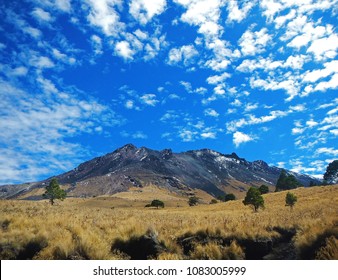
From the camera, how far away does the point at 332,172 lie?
131 metres

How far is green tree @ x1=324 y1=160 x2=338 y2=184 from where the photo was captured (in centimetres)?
13065

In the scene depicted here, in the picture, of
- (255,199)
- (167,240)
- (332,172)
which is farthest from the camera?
(332,172)

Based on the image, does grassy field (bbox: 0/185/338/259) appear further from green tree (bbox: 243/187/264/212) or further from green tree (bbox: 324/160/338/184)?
green tree (bbox: 324/160/338/184)

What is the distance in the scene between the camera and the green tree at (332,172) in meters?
131

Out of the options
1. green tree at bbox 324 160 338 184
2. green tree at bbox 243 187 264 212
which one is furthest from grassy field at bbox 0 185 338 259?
green tree at bbox 324 160 338 184

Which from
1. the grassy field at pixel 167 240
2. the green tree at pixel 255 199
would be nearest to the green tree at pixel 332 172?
the green tree at pixel 255 199

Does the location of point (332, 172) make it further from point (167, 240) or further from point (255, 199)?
point (167, 240)

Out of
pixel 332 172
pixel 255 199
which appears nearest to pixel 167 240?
pixel 255 199

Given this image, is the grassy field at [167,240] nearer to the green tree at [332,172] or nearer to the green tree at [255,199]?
the green tree at [255,199]
